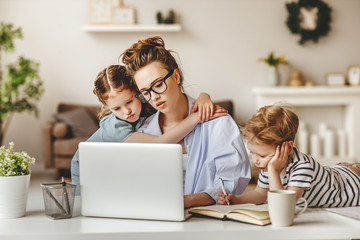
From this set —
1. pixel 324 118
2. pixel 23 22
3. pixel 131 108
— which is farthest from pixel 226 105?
pixel 131 108

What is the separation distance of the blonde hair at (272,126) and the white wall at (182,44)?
395cm

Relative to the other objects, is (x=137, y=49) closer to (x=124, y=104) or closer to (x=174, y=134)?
(x=124, y=104)

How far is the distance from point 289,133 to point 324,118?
4409mm

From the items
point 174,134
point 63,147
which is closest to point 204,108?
point 174,134

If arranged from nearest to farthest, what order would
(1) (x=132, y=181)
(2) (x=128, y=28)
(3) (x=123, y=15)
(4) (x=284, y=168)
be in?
1. (1) (x=132, y=181)
2. (4) (x=284, y=168)
3. (2) (x=128, y=28)
4. (3) (x=123, y=15)

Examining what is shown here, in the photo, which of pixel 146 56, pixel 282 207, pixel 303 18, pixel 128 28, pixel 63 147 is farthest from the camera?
pixel 303 18

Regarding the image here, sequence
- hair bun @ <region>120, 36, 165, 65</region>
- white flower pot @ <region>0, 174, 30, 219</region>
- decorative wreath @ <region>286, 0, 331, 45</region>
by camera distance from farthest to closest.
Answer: decorative wreath @ <region>286, 0, 331, 45</region>, hair bun @ <region>120, 36, 165, 65</region>, white flower pot @ <region>0, 174, 30, 219</region>

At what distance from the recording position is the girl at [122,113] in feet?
5.17

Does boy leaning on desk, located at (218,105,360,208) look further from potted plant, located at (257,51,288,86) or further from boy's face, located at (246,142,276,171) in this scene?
potted plant, located at (257,51,288,86)

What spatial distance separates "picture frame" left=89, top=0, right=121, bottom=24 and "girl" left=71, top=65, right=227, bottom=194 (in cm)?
391

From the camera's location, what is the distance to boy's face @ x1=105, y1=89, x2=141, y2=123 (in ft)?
5.18

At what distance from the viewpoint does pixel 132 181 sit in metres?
1.30

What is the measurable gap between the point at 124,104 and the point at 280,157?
54 cm

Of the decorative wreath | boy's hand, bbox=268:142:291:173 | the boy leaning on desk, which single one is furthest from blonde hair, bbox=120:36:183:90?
the decorative wreath
